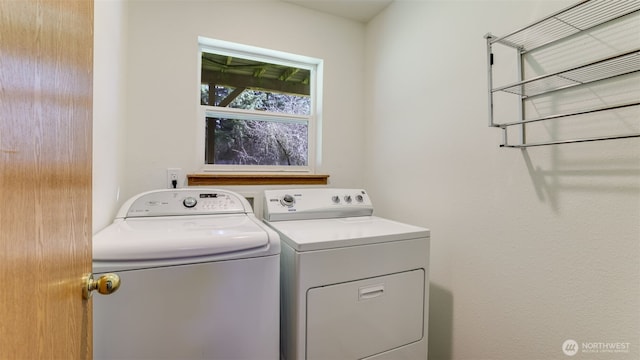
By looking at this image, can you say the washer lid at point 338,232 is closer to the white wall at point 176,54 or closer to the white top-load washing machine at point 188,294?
the white top-load washing machine at point 188,294

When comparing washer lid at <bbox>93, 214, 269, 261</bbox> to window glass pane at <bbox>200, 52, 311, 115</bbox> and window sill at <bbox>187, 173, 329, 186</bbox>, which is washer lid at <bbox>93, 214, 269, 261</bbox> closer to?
window sill at <bbox>187, 173, 329, 186</bbox>

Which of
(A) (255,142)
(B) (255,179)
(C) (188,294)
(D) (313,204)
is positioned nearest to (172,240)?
(C) (188,294)

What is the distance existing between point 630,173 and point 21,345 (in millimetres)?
1500

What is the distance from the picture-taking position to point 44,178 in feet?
1.53

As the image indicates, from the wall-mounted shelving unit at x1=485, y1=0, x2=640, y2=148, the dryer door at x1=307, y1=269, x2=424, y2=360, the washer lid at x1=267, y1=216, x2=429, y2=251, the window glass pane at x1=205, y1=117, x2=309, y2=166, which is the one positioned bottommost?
the dryer door at x1=307, y1=269, x2=424, y2=360

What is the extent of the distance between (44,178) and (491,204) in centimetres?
152

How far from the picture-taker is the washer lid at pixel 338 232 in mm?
1171

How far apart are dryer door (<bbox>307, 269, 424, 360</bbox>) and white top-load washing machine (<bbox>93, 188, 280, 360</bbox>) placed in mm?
180

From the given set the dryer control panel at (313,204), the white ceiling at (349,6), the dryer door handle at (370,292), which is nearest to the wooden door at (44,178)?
the dryer door handle at (370,292)

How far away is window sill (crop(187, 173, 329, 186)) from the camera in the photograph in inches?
70.2

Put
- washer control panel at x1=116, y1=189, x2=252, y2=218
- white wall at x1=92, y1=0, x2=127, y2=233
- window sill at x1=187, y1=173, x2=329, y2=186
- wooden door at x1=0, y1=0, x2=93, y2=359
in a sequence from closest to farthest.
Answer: wooden door at x1=0, y1=0, x2=93, y2=359 → white wall at x1=92, y1=0, x2=127, y2=233 → washer control panel at x1=116, y1=189, x2=252, y2=218 → window sill at x1=187, y1=173, x2=329, y2=186

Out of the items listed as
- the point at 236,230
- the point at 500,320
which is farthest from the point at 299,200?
the point at 500,320

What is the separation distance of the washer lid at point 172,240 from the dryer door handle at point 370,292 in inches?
18.6

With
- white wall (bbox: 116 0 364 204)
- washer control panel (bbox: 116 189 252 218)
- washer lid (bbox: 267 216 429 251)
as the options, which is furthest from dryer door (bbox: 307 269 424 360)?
white wall (bbox: 116 0 364 204)
